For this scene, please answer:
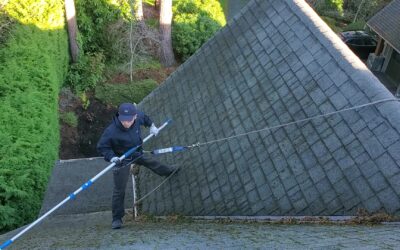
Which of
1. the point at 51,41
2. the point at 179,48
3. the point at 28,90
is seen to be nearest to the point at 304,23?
the point at 28,90

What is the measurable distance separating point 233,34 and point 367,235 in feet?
21.3

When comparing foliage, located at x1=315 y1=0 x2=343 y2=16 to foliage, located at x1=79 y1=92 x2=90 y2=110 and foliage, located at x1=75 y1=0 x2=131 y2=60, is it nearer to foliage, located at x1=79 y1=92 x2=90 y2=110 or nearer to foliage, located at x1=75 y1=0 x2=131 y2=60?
foliage, located at x1=75 y1=0 x2=131 y2=60

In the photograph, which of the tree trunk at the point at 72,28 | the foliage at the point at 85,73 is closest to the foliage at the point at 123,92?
the foliage at the point at 85,73

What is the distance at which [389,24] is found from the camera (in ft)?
72.6

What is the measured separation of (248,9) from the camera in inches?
380

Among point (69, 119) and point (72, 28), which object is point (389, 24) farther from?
point (69, 119)

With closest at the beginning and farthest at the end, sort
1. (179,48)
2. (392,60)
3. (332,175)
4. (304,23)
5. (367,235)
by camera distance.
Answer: (367,235) → (332,175) → (304,23) → (179,48) → (392,60)

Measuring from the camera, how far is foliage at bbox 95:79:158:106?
16.9 meters

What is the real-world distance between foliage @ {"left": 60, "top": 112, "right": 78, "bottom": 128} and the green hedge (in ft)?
4.67

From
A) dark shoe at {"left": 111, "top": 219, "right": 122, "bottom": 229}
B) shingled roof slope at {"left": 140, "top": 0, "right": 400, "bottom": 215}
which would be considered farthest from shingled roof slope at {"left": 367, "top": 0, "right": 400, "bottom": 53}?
dark shoe at {"left": 111, "top": 219, "right": 122, "bottom": 229}

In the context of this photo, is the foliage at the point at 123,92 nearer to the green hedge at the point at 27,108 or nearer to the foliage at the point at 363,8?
the green hedge at the point at 27,108

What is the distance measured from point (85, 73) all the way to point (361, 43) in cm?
1735

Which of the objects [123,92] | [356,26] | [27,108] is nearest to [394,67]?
[356,26]

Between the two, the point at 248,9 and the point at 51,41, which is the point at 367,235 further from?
the point at 51,41
